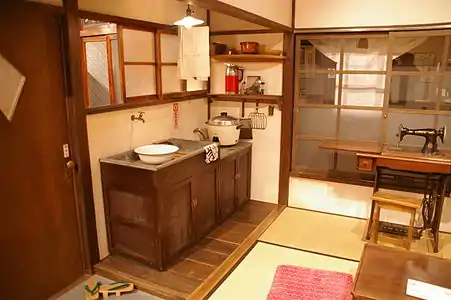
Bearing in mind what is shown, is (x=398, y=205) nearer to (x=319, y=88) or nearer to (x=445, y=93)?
(x=445, y=93)

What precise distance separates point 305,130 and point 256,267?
6.03 ft

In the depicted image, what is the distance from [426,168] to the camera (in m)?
3.14

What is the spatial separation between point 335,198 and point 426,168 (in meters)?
1.13

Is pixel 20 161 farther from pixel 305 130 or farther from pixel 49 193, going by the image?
pixel 305 130

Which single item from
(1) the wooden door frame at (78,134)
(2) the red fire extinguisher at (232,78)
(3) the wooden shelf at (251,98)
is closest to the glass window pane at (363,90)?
(3) the wooden shelf at (251,98)

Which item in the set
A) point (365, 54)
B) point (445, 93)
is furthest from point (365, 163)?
point (365, 54)

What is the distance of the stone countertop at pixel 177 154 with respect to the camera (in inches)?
110

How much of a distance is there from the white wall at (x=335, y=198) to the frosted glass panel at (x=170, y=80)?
5.67 feet

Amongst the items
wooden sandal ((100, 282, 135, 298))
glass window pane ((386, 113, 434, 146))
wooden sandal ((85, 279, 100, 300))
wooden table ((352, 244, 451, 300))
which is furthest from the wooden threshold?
glass window pane ((386, 113, 434, 146))

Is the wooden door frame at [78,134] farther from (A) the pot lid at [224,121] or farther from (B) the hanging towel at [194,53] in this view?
(A) the pot lid at [224,121]

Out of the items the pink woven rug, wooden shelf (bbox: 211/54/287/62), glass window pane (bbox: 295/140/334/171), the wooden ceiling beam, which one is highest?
the wooden ceiling beam

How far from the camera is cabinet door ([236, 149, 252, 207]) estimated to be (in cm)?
406

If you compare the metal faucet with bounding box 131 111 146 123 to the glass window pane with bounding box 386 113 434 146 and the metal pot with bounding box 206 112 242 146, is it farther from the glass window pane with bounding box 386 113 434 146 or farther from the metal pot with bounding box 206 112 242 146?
the glass window pane with bounding box 386 113 434 146

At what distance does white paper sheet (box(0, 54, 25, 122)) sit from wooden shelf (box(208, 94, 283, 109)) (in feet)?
7.87
